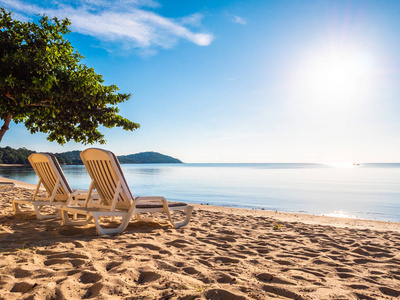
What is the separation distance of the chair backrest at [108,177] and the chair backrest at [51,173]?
867 mm

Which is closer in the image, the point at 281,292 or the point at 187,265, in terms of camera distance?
the point at 281,292

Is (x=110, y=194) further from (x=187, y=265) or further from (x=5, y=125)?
(x=5, y=125)

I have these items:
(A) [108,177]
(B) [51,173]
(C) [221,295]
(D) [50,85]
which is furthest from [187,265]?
(D) [50,85]

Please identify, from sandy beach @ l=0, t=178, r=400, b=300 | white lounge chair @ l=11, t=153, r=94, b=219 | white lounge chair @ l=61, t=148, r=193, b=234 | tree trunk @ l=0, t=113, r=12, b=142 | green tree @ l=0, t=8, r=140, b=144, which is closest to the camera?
sandy beach @ l=0, t=178, r=400, b=300

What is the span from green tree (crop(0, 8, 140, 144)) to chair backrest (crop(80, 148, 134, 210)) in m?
2.56

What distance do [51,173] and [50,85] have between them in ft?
6.44

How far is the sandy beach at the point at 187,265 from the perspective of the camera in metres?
2.27

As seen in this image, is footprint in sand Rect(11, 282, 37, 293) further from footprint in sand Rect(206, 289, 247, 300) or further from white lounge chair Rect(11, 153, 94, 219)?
white lounge chair Rect(11, 153, 94, 219)

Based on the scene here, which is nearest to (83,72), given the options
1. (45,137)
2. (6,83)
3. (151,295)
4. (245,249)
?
(6,83)

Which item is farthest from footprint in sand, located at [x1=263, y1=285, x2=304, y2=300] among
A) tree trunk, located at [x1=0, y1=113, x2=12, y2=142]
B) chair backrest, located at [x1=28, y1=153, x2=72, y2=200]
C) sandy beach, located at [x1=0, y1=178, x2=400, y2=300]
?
tree trunk, located at [x1=0, y1=113, x2=12, y2=142]

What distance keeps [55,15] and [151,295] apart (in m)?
7.63

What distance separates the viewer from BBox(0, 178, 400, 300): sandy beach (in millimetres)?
2266

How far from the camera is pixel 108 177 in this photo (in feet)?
14.7

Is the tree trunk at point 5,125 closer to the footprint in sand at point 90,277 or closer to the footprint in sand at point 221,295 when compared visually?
the footprint in sand at point 90,277
